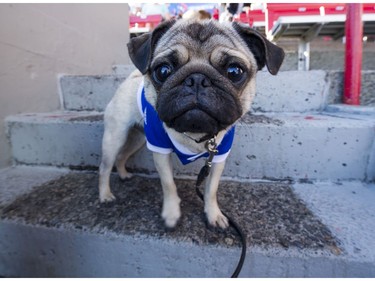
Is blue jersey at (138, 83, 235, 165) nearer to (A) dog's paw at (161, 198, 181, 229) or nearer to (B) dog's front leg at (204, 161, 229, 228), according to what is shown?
(B) dog's front leg at (204, 161, 229, 228)

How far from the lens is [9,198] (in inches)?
50.2

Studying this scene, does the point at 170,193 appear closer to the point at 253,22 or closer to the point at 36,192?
Answer: the point at 36,192

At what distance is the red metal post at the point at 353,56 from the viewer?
65.6 inches

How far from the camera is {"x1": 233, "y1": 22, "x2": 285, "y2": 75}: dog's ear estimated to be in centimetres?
98

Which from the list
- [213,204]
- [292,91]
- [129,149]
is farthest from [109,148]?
[292,91]

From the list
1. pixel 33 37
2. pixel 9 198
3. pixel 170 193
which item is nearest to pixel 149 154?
pixel 170 193

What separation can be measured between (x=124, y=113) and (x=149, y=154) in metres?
0.36

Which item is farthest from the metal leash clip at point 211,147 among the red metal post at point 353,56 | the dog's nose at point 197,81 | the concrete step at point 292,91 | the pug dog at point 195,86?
the red metal post at point 353,56

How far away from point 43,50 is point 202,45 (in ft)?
5.12

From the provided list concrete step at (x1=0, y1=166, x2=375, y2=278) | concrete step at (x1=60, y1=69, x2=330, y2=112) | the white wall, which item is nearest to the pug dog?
concrete step at (x1=0, y1=166, x2=375, y2=278)

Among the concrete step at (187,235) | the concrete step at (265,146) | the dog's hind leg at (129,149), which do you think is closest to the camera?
the concrete step at (187,235)

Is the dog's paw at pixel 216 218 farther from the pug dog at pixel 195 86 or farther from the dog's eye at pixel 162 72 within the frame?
the dog's eye at pixel 162 72

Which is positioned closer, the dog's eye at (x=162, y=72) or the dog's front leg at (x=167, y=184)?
the dog's eye at (x=162, y=72)

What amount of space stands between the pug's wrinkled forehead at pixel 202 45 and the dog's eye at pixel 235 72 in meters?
0.03
